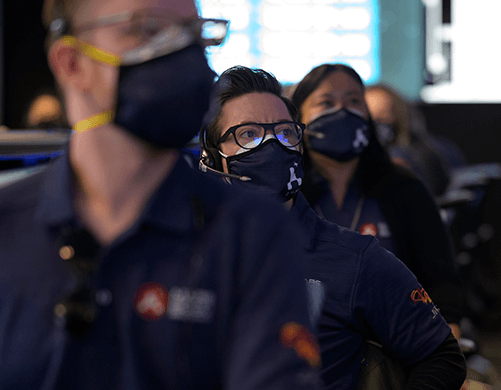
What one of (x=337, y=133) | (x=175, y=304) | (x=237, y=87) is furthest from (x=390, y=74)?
(x=175, y=304)

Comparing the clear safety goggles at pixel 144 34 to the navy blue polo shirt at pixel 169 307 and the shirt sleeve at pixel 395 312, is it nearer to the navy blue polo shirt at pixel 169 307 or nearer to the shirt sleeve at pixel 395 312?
the navy blue polo shirt at pixel 169 307

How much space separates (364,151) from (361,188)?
6.6 inches

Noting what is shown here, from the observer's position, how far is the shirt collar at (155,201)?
2.55ft

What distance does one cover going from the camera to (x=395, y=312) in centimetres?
131

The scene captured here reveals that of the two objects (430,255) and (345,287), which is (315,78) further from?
(345,287)

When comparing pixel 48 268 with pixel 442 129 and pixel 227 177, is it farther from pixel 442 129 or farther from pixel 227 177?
pixel 442 129

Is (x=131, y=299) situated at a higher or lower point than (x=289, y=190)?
higher

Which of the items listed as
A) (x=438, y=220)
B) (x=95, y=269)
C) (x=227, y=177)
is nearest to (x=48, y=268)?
(x=95, y=269)

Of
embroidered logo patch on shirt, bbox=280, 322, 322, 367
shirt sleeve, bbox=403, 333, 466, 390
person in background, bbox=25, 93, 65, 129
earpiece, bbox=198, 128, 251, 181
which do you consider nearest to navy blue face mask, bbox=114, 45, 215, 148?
embroidered logo patch on shirt, bbox=280, 322, 322, 367

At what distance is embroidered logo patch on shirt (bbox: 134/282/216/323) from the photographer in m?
0.74

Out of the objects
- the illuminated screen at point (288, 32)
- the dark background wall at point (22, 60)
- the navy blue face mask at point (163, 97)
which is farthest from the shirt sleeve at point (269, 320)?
the dark background wall at point (22, 60)

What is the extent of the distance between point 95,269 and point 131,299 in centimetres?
6

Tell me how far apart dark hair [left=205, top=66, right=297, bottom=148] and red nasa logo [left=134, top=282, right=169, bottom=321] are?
2.49 ft

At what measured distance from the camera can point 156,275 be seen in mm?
754
